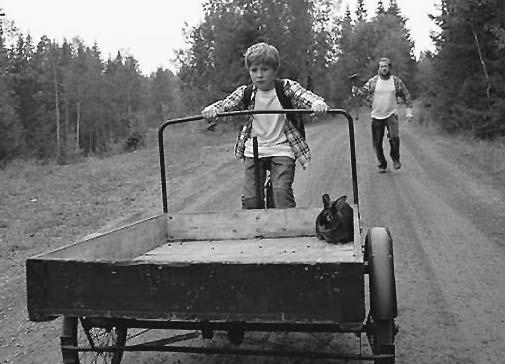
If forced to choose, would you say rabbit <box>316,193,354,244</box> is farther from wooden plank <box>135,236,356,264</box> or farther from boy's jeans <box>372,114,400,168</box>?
boy's jeans <box>372,114,400,168</box>

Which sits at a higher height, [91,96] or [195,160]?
[91,96]

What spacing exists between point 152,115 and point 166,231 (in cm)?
10013

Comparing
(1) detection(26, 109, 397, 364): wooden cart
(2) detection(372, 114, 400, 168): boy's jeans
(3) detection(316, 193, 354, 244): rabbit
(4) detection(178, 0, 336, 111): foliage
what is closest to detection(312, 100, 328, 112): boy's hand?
(3) detection(316, 193, 354, 244): rabbit

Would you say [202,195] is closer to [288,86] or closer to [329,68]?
[288,86]

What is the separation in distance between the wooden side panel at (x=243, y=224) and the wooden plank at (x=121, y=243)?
15 cm

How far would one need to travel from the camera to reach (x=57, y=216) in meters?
9.34

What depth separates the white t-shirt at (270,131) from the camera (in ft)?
16.6

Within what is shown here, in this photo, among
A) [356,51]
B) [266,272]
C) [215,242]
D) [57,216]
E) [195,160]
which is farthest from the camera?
[356,51]

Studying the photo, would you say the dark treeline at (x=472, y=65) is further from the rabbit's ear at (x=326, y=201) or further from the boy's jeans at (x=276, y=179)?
the rabbit's ear at (x=326, y=201)

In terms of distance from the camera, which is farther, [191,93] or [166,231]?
[191,93]

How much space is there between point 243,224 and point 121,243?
114cm

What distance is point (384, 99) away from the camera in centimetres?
1119

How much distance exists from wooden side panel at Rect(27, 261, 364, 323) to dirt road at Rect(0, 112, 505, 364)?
1208 millimetres

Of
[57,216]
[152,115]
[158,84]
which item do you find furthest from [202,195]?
[158,84]
